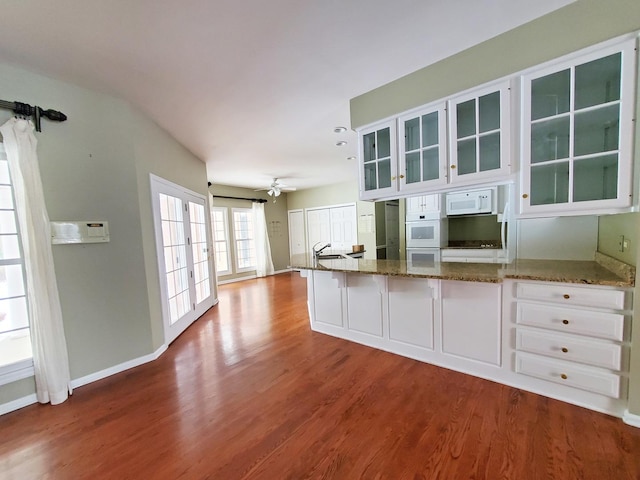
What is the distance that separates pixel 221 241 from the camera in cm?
700

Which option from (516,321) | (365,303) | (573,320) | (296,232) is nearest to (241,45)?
(365,303)

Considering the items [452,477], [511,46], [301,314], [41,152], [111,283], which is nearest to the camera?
[452,477]

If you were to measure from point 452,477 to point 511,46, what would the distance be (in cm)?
281

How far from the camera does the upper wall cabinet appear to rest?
1639 millimetres

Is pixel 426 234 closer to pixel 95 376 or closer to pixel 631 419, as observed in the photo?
pixel 631 419

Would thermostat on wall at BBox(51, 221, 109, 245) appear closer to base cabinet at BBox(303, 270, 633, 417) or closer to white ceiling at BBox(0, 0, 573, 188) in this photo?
white ceiling at BBox(0, 0, 573, 188)

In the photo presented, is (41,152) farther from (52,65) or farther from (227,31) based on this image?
(227,31)

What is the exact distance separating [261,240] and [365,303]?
17.2ft

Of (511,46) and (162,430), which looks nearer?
(162,430)

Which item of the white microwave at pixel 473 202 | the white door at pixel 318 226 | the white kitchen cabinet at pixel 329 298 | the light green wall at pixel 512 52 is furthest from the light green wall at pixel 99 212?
the white door at pixel 318 226

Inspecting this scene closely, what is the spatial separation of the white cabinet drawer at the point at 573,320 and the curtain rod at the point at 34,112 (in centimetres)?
405

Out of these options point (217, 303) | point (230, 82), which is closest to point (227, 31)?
point (230, 82)

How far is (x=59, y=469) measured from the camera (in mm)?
1526

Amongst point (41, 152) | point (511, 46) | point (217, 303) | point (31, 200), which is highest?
point (511, 46)
